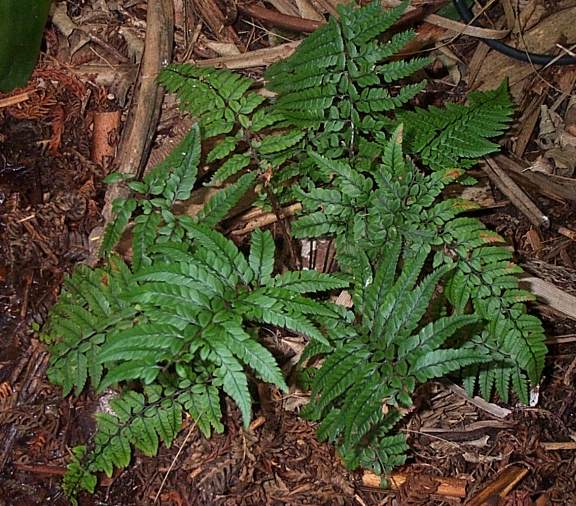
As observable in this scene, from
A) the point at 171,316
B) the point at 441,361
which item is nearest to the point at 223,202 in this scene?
the point at 171,316

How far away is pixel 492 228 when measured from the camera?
3430 mm

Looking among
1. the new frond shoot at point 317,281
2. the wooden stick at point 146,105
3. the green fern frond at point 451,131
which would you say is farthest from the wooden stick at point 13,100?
the green fern frond at point 451,131

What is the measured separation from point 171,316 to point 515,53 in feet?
7.45

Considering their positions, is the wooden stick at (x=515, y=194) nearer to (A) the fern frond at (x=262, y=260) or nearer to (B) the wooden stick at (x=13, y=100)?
(A) the fern frond at (x=262, y=260)

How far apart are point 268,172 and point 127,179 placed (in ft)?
1.73

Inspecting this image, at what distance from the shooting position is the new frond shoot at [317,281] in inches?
88.4

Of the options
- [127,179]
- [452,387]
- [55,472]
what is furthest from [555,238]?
[55,472]

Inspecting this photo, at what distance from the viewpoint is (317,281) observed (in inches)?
95.3

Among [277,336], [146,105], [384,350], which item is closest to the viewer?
[384,350]

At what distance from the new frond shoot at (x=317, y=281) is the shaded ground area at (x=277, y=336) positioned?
185mm

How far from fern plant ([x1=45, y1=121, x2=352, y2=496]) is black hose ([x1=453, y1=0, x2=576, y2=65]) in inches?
65.4

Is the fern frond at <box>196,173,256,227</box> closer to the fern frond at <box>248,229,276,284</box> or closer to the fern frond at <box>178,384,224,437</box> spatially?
the fern frond at <box>248,229,276,284</box>

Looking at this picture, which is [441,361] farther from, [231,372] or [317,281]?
[231,372]

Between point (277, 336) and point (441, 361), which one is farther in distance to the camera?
point (277, 336)
